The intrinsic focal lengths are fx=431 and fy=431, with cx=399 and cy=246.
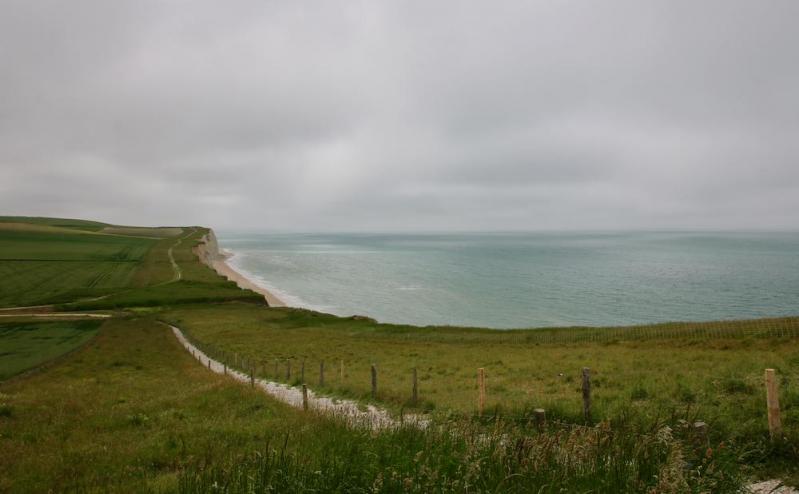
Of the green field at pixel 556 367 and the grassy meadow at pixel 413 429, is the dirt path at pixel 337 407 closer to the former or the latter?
the grassy meadow at pixel 413 429

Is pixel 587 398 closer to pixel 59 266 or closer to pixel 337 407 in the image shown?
pixel 337 407

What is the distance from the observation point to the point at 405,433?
24.3 ft

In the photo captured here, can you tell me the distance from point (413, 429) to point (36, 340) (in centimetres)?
5903

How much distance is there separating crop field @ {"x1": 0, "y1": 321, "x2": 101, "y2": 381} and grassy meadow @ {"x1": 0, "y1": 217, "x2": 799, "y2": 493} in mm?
409

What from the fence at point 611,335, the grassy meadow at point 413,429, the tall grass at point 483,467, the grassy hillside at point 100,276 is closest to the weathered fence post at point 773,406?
the grassy meadow at point 413,429

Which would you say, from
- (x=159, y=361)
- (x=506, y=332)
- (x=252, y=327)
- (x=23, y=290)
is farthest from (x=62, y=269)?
(x=506, y=332)

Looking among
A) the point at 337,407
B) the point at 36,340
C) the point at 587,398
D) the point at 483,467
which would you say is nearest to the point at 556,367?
the point at 337,407

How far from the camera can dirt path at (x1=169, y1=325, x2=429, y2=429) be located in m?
9.25

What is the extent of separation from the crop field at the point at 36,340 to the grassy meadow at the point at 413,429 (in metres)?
0.41

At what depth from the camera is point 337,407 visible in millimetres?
16594

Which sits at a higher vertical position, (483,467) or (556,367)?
(483,467)

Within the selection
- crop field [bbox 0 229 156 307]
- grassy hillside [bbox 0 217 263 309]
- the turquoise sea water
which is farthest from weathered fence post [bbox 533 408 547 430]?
crop field [bbox 0 229 156 307]

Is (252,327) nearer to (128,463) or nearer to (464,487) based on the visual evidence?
(128,463)

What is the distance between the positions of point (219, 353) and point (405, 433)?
121ft
